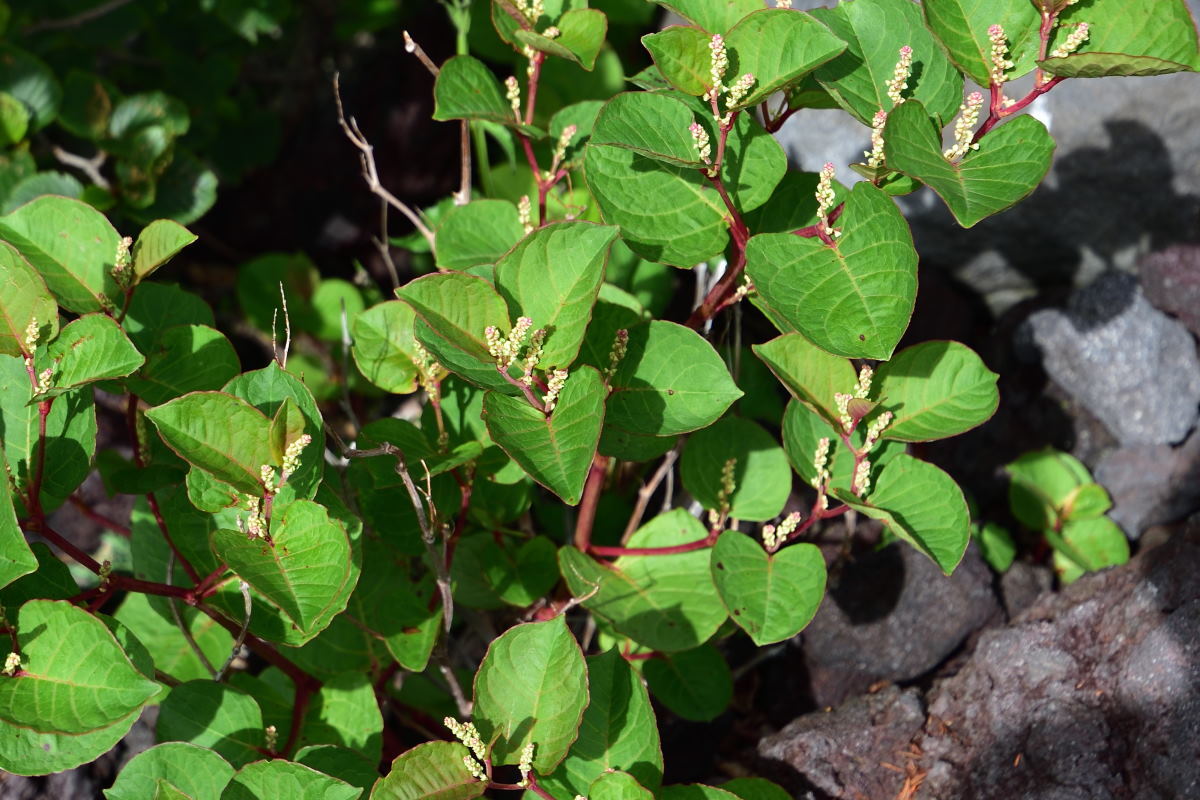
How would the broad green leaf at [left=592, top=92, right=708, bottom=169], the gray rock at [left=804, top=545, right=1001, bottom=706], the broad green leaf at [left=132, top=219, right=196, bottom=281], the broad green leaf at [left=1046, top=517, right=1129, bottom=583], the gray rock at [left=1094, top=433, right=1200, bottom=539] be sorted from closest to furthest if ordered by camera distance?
the broad green leaf at [left=592, top=92, right=708, bottom=169] < the broad green leaf at [left=132, top=219, right=196, bottom=281] < the gray rock at [left=804, top=545, right=1001, bottom=706] < the broad green leaf at [left=1046, top=517, right=1129, bottom=583] < the gray rock at [left=1094, top=433, right=1200, bottom=539]

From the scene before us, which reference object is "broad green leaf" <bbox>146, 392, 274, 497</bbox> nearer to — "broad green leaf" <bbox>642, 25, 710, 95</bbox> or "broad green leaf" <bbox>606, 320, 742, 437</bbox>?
"broad green leaf" <bbox>606, 320, 742, 437</bbox>

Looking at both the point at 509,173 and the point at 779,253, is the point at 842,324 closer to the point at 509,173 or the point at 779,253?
the point at 779,253

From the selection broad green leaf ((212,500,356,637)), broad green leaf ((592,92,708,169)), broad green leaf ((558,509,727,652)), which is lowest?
broad green leaf ((558,509,727,652))

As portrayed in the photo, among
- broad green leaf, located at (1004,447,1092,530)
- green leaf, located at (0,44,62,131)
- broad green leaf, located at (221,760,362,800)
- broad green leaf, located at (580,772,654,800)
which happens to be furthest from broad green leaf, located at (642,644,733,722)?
green leaf, located at (0,44,62,131)

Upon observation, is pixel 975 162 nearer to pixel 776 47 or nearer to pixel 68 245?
pixel 776 47

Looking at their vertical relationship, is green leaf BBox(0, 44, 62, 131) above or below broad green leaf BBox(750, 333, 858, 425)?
above

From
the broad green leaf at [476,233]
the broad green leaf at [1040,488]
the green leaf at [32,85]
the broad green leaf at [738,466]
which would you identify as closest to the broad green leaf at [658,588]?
the broad green leaf at [738,466]

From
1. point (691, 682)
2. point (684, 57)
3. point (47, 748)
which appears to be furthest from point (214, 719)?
point (684, 57)
